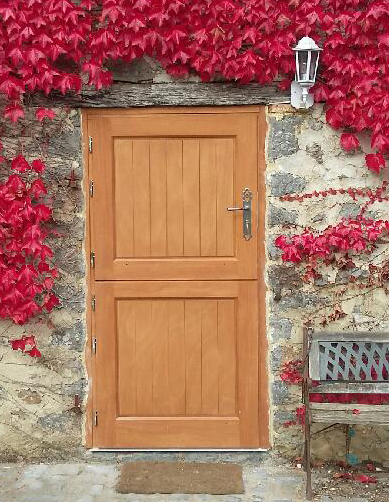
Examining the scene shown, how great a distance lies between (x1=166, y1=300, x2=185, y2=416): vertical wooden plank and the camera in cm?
437

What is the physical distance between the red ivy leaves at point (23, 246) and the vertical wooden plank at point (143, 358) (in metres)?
0.53

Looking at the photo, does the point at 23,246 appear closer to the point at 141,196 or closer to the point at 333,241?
the point at 141,196

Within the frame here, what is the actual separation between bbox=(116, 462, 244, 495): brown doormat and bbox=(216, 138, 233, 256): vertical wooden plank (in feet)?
4.25

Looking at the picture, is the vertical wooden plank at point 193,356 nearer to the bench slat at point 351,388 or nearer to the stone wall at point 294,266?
the stone wall at point 294,266

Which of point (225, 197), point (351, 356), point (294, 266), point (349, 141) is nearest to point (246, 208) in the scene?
point (225, 197)

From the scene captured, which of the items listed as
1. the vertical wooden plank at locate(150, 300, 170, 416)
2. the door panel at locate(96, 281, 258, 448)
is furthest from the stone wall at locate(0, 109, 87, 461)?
the vertical wooden plank at locate(150, 300, 170, 416)

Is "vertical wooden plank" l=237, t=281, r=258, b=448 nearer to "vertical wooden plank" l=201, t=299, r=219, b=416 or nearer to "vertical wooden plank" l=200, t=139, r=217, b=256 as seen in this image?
"vertical wooden plank" l=201, t=299, r=219, b=416

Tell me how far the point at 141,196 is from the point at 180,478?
66.3 inches

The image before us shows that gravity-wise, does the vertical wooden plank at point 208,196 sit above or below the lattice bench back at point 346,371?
above

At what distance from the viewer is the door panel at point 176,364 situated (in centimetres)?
436

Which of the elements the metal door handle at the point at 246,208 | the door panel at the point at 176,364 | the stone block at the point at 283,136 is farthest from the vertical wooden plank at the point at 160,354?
the stone block at the point at 283,136

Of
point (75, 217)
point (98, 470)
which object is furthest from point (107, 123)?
point (98, 470)

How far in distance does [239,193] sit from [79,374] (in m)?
1.48

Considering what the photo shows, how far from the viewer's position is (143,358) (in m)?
4.40
